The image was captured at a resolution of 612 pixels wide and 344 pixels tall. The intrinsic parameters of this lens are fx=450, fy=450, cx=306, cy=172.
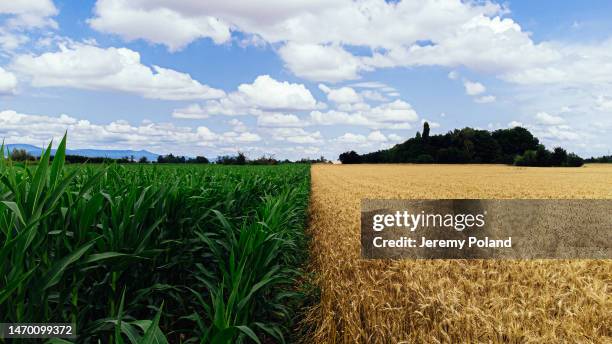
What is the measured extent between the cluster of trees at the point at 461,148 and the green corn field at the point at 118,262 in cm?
8358

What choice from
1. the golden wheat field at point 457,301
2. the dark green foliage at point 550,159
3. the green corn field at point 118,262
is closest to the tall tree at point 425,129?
the dark green foliage at point 550,159

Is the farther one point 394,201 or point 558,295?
point 394,201

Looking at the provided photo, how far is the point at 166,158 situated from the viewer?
182 feet

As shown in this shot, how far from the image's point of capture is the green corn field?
2.41 metres

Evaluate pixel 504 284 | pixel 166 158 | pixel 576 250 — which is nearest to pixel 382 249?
pixel 504 284

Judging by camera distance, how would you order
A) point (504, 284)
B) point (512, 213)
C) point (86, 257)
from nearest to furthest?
1. point (86, 257)
2. point (504, 284)
3. point (512, 213)

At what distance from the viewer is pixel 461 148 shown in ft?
287

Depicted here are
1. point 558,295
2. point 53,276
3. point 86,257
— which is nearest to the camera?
point 53,276

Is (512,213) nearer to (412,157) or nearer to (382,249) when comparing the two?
(382,249)

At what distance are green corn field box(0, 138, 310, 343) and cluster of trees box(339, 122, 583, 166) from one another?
83.6 metres

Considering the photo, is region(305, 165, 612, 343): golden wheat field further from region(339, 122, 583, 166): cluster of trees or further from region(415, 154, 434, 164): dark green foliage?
region(415, 154, 434, 164): dark green foliage

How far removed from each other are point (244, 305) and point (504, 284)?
3.44m

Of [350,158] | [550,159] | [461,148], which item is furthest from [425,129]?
[550,159]

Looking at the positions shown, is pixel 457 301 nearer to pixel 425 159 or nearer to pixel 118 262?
pixel 118 262
